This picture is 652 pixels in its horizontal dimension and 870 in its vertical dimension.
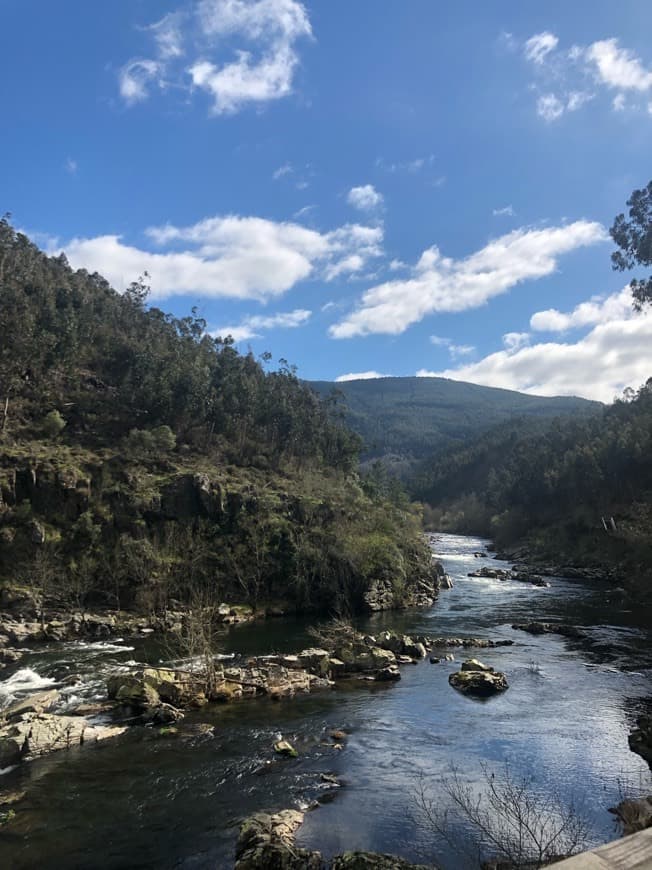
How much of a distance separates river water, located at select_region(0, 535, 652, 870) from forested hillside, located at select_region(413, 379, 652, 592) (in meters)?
15.5

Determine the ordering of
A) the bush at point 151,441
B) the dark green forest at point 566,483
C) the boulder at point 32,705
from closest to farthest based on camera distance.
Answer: the boulder at point 32,705, the bush at point 151,441, the dark green forest at point 566,483

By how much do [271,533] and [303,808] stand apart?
4081 centimetres

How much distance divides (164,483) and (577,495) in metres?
73.5

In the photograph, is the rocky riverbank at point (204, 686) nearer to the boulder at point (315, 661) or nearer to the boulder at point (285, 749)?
the boulder at point (315, 661)

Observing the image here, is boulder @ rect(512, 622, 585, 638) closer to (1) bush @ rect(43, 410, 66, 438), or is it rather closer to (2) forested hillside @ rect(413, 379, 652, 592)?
(2) forested hillside @ rect(413, 379, 652, 592)

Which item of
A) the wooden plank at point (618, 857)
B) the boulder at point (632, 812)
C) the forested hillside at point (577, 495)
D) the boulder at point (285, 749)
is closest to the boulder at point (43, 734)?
the boulder at point (285, 749)

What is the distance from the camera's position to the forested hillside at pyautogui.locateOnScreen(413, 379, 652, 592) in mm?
76375

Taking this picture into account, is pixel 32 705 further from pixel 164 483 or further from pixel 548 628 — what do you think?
pixel 164 483

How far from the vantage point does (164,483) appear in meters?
59.1

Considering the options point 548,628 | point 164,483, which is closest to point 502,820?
Answer: point 548,628

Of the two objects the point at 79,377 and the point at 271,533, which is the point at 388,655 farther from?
the point at 79,377

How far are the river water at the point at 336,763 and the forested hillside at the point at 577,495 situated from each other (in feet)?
50.7

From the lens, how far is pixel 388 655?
31438 millimetres

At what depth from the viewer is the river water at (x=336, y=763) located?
46.7 ft
